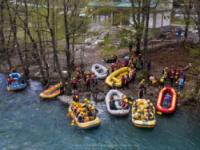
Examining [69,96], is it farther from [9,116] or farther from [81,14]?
[81,14]

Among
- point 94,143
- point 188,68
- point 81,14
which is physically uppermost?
point 81,14

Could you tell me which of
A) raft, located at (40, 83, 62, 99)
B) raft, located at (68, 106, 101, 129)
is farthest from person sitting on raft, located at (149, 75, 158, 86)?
raft, located at (40, 83, 62, 99)

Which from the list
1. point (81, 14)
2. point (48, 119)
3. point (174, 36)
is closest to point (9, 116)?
point (48, 119)

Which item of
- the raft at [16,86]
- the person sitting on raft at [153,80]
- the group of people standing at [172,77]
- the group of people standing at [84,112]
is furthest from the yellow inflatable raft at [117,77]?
the raft at [16,86]

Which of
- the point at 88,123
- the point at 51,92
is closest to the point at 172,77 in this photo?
the point at 88,123

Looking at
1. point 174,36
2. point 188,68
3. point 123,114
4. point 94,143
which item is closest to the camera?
point 94,143

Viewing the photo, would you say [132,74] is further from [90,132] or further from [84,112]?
[90,132]

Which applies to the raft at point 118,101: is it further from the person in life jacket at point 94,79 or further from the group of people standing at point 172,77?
the group of people standing at point 172,77

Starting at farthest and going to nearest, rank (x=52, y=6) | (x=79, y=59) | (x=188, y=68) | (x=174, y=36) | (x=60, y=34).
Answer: (x=174, y=36) → (x=79, y=59) → (x=60, y=34) → (x=188, y=68) → (x=52, y=6)
